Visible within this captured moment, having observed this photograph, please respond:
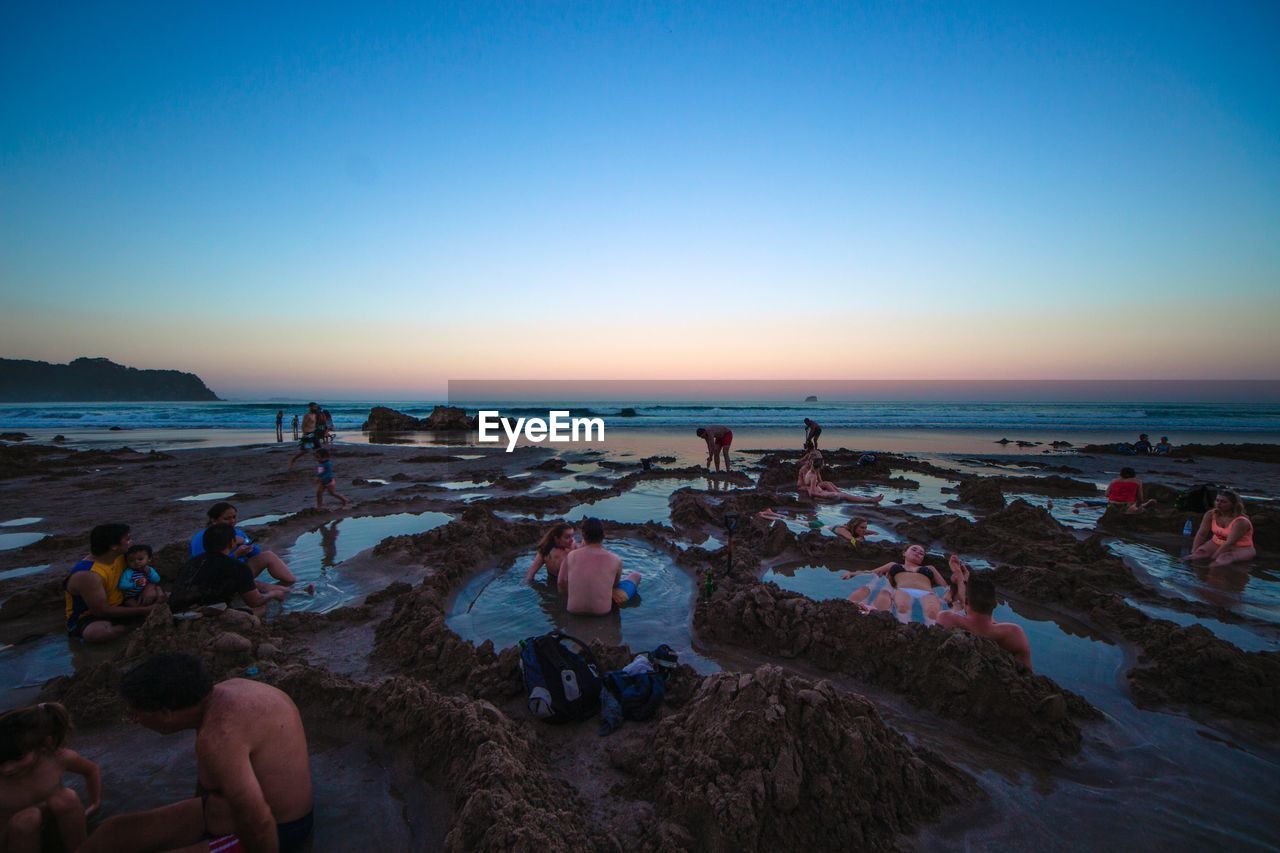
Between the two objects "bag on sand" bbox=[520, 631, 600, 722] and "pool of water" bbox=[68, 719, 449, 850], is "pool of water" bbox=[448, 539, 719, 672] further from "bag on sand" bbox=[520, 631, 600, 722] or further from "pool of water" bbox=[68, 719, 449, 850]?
"pool of water" bbox=[68, 719, 449, 850]

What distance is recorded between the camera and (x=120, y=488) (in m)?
15.7

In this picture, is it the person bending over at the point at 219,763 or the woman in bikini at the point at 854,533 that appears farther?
the woman in bikini at the point at 854,533

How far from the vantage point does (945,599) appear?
727 centimetres

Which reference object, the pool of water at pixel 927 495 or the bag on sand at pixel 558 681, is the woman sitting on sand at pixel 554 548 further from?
the pool of water at pixel 927 495

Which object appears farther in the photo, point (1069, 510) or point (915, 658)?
point (1069, 510)

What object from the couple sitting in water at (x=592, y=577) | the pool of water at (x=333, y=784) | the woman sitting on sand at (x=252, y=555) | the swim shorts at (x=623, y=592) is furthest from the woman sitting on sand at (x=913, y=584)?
the woman sitting on sand at (x=252, y=555)

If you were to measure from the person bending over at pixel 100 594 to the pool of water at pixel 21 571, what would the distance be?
335 centimetres

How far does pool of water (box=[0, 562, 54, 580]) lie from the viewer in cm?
810

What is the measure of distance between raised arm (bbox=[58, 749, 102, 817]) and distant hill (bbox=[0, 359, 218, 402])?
453ft

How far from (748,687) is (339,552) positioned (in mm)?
8534

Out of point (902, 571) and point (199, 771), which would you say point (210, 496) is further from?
point (902, 571)

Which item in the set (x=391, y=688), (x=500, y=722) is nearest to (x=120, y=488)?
(x=391, y=688)

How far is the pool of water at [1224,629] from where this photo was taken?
6.17 m

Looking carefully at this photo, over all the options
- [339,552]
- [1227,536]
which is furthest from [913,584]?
[339,552]
